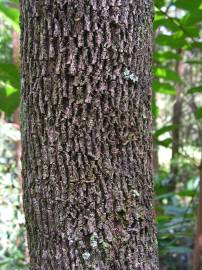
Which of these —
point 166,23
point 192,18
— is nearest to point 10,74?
point 166,23

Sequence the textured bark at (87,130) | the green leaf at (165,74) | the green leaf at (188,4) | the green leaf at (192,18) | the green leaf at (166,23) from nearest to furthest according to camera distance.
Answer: the textured bark at (87,130) → the green leaf at (188,4) → the green leaf at (192,18) → the green leaf at (166,23) → the green leaf at (165,74)

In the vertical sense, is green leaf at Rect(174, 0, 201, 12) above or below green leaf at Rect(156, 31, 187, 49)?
above

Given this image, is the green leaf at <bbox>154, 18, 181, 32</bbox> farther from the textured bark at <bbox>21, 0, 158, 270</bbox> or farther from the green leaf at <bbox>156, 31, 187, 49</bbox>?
the textured bark at <bbox>21, 0, 158, 270</bbox>

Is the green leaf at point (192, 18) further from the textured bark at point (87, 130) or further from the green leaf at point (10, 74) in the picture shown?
the textured bark at point (87, 130)

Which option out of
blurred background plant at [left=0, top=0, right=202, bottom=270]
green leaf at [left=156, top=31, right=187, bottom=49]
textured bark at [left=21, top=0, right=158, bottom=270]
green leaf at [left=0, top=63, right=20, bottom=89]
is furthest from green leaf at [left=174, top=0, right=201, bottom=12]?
textured bark at [left=21, top=0, right=158, bottom=270]

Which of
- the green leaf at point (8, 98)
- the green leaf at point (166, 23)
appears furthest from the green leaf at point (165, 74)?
the green leaf at point (8, 98)

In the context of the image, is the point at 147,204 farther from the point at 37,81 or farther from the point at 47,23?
the point at 47,23

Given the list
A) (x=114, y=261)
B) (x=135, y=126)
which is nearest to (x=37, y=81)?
(x=135, y=126)

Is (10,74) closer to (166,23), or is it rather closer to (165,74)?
(166,23)
